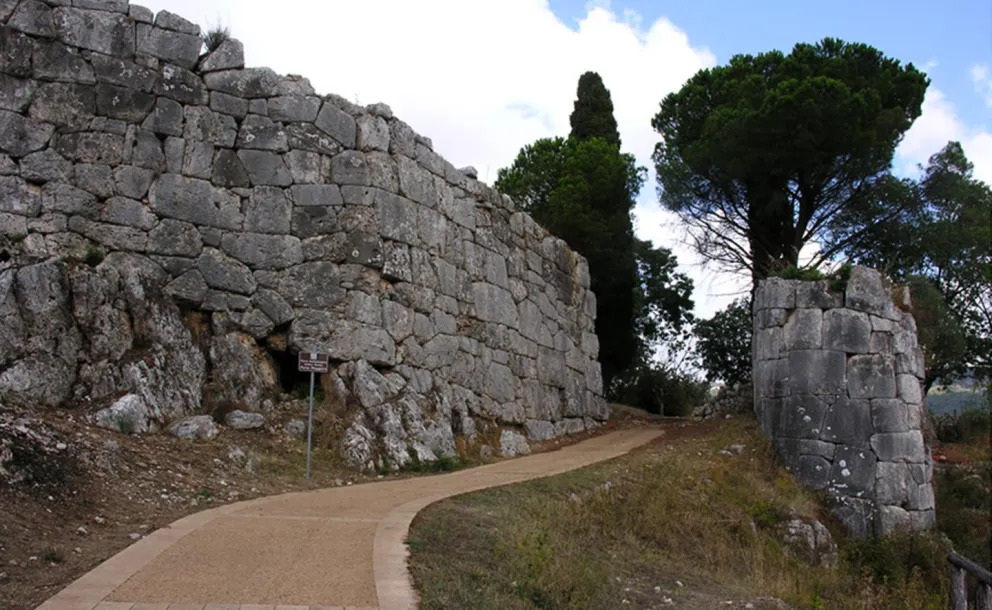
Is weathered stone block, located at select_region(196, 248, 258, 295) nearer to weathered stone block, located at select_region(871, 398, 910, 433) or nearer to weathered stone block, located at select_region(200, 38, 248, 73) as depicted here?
weathered stone block, located at select_region(200, 38, 248, 73)

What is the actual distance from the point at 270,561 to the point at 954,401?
28.6m

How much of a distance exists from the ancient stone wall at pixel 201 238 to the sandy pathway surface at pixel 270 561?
318 cm

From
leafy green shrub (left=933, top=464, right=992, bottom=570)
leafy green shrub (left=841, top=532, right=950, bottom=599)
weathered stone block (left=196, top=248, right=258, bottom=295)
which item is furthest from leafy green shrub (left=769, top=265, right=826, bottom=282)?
weathered stone block (left=196, top=248, right=258, bottom=295)

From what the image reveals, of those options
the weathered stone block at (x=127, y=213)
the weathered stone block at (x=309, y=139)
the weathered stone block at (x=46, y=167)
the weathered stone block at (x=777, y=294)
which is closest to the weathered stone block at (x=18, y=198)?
the weathered stone block at (x=46, y=167)

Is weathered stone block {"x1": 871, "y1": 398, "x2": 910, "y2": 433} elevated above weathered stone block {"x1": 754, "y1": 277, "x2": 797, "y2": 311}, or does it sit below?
below

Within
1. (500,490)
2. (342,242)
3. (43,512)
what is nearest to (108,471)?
(43,512)

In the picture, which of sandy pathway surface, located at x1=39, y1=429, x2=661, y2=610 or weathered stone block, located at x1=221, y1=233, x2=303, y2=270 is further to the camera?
weathered stone block, located at x1=221, y1=233, x2=303, y2=270

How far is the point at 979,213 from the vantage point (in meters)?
25.9

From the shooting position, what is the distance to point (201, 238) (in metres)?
13.8

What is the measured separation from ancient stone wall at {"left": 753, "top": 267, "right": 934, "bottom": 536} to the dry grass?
49 centimetres

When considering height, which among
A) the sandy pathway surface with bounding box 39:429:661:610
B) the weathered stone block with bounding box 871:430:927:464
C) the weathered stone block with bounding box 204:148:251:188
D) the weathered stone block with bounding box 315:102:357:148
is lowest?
the sandy pathway surface with bounding box 39:429:661:610

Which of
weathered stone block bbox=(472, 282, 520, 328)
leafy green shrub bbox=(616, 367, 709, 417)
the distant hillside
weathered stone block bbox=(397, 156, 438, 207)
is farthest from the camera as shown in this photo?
leafy green shrub bbox=(616, 367, 709, 417)

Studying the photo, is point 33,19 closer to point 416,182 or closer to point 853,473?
point 416,182

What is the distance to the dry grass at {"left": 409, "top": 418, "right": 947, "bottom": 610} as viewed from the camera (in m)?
7.75
